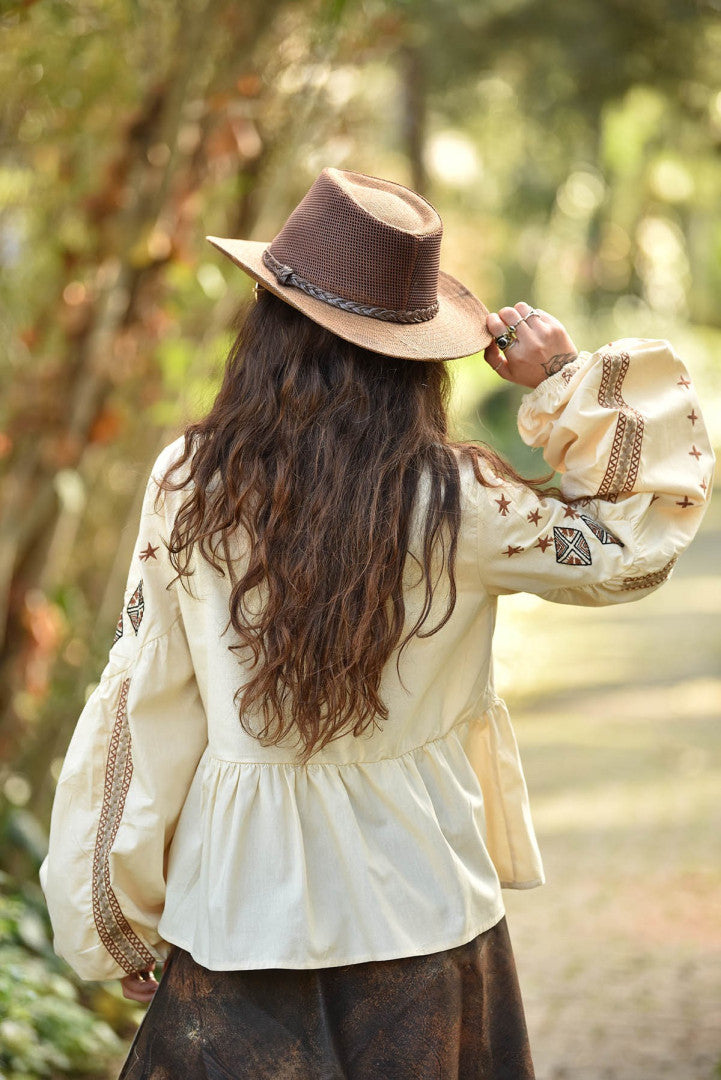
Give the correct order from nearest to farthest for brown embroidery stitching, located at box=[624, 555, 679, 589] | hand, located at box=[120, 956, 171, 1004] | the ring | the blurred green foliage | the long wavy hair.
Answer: the long wavy hair
brown embroidery stitching, located at box=[624, 555, 679, 589]
the ring
hand, located at box=[120, 956, 171, 1004]
the blurred green foliage

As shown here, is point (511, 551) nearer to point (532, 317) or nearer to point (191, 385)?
point (532, 317)

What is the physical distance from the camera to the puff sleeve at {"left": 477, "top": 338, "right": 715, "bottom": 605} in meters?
1.78

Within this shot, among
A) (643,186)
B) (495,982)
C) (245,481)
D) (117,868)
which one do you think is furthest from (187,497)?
(643,186)

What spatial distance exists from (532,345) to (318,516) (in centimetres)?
47

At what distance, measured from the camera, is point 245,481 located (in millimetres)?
1762

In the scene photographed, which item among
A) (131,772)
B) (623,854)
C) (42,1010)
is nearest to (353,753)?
(131,772)

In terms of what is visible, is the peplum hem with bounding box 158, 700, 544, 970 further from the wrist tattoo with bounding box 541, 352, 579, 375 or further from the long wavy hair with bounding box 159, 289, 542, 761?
the wrist tattoo with bounding box 541, 352, 579, 375

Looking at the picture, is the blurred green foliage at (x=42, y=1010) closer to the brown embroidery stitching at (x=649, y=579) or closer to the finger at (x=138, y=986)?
the finger at (x=138, y=986)

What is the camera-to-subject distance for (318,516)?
1738mm

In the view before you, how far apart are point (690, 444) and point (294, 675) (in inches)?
27.7

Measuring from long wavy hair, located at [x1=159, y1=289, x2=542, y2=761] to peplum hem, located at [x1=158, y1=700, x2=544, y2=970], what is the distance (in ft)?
0.30

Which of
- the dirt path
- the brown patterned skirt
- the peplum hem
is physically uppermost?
the peplum hem

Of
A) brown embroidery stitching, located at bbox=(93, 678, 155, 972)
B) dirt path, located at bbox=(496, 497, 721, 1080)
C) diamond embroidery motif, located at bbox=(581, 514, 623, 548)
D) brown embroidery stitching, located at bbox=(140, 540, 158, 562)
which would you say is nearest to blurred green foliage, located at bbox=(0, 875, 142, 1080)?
brown embroidery stitching, located at bbox=(93, 678, 155, 972)

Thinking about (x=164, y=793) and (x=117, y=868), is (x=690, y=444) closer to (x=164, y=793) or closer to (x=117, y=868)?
(x=164, y=793)
